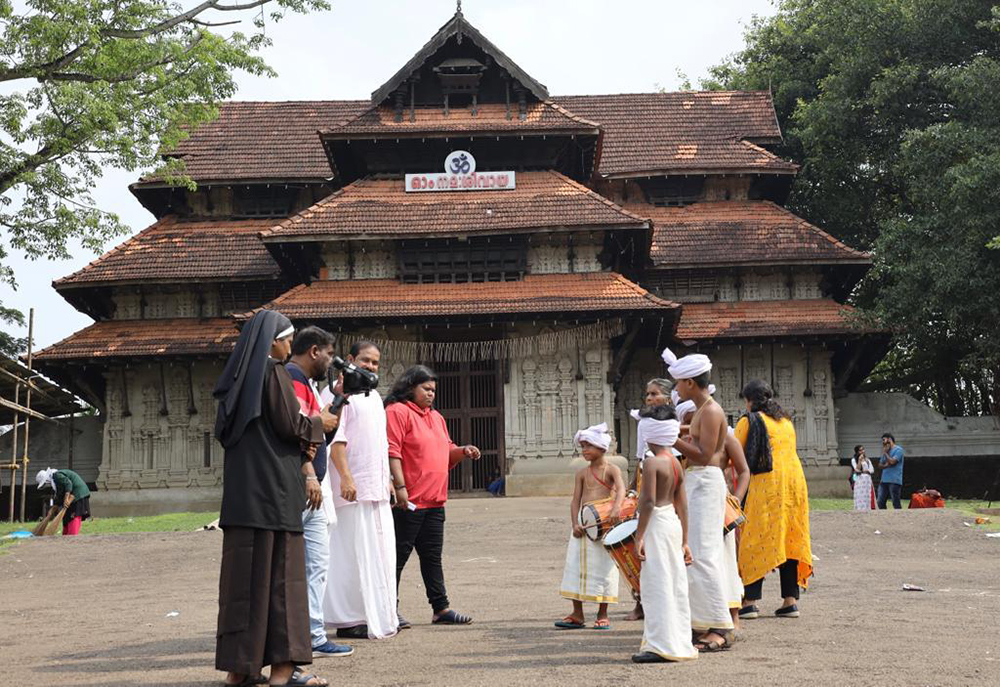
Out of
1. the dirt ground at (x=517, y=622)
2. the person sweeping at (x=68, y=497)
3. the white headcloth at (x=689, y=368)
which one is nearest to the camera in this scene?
the dirt ground at (x=517, y=622)

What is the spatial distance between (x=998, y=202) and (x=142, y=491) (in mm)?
18126

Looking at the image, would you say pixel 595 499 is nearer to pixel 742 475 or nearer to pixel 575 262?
pixel 742 475

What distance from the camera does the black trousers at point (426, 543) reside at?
8.83 metres

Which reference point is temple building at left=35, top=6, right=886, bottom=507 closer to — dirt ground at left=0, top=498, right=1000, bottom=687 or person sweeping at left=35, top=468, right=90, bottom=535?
person sweeping at left=35, top=468, right=90, bottom=535

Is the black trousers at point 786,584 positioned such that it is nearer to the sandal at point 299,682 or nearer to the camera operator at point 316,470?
the camera operator at point 316,470

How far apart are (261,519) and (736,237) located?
22.8 meters

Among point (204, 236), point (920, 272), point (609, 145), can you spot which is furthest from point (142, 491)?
point (920, 272)

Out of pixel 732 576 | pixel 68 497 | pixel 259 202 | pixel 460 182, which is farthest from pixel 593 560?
pixel 259 202

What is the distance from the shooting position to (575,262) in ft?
80.8

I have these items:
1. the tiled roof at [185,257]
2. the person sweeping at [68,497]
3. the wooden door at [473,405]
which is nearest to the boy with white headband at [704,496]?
the person sweeping at [68,497]

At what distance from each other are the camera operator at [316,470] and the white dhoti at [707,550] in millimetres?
2092

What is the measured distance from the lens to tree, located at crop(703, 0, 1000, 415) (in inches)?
982

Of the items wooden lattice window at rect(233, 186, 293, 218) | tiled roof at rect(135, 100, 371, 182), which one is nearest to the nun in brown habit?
tiled roof at rect(135, 100, 371, 182)

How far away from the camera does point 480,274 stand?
80.8 ft
